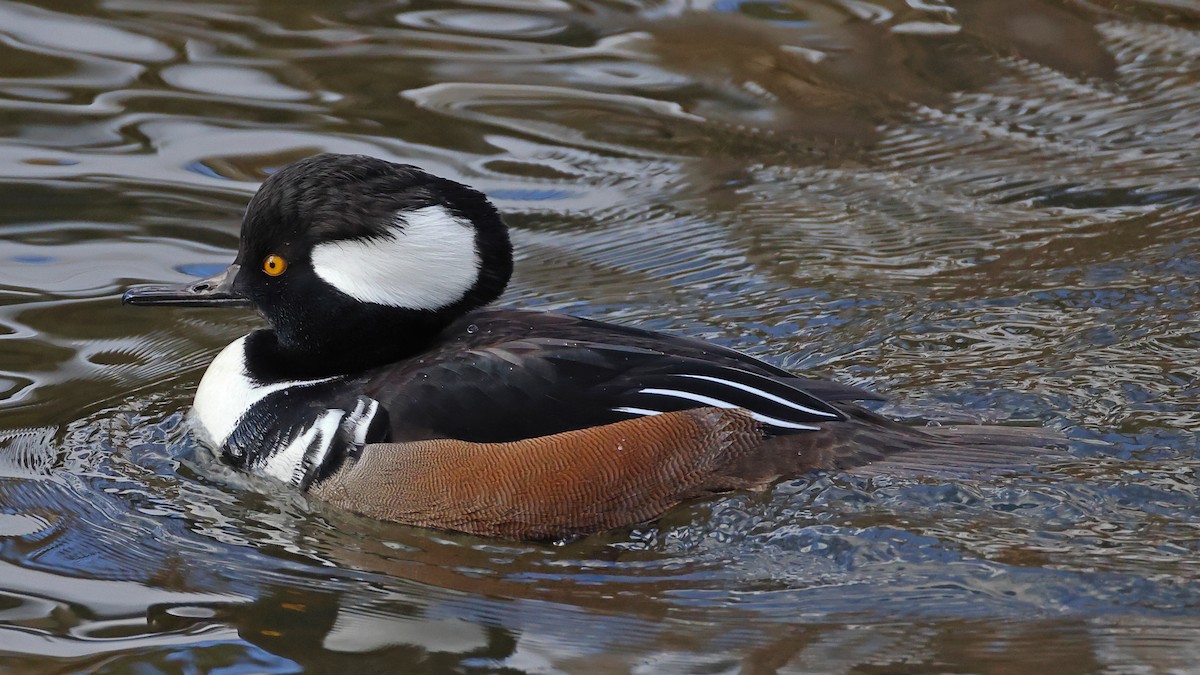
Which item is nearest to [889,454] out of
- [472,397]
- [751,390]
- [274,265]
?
[751,390]

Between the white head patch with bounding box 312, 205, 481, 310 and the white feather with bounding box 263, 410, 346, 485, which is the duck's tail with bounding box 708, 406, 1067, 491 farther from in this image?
the white feather with bounding box 263, 410, 346, 485

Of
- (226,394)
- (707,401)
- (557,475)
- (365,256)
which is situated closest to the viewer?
(557,475)

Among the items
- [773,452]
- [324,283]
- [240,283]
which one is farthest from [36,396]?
[773,452]

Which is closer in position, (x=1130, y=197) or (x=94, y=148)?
(x=1130, y=197)

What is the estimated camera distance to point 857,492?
499 centimetres

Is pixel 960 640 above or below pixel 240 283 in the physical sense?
below

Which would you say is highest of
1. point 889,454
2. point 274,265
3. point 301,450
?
point 274,265

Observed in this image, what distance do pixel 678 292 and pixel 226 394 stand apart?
2.30 meters

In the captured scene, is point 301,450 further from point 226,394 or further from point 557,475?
point 557,475

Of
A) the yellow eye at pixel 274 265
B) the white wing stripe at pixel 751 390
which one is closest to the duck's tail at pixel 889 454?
the white wing stripe at pixel 751 390

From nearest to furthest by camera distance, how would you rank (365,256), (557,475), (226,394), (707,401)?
(557,475) < (707,401) < (365,256) < (226,394)

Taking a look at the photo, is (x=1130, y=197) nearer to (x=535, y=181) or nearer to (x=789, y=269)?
(x=789, y=269)

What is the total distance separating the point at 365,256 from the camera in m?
5.20

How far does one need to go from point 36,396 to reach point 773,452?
10.4ft
